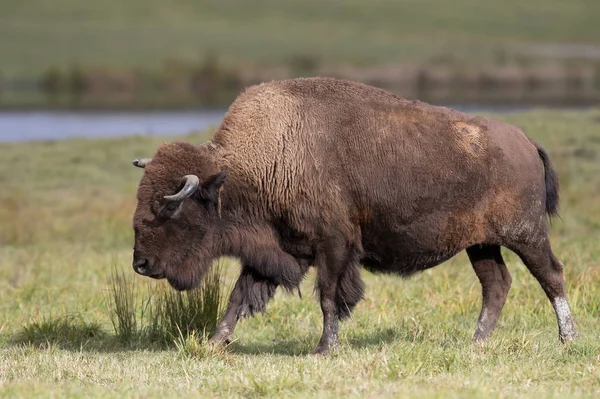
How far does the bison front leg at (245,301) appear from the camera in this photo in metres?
9.22

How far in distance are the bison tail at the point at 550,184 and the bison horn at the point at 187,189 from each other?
3.33 m

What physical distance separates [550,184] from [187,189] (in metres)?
3.50

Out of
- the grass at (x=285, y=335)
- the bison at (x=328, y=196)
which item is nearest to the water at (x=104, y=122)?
the grass at (x=285, y=335)

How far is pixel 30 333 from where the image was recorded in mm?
9836

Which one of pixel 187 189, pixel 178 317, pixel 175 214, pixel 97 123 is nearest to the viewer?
pixel 187 189

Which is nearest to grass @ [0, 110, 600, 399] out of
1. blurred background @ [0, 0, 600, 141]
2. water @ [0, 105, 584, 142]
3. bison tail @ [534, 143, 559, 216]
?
bison tail @ [534, 143, 559, 216]

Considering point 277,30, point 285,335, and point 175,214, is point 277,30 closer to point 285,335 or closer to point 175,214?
point 285,335

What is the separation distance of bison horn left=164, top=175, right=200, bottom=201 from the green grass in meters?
64.7

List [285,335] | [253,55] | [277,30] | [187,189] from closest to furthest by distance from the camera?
1. [187,189]
2. [285,335]
3. [253,55]
4. [277,30]

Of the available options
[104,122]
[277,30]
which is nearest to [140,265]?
[104,122]

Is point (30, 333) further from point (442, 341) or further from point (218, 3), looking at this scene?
point (218, 3)

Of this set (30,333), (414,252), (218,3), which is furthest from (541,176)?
(218,3)

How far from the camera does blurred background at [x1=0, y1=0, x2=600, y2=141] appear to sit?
46.0 metres

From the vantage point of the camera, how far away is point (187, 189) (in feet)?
28.6
